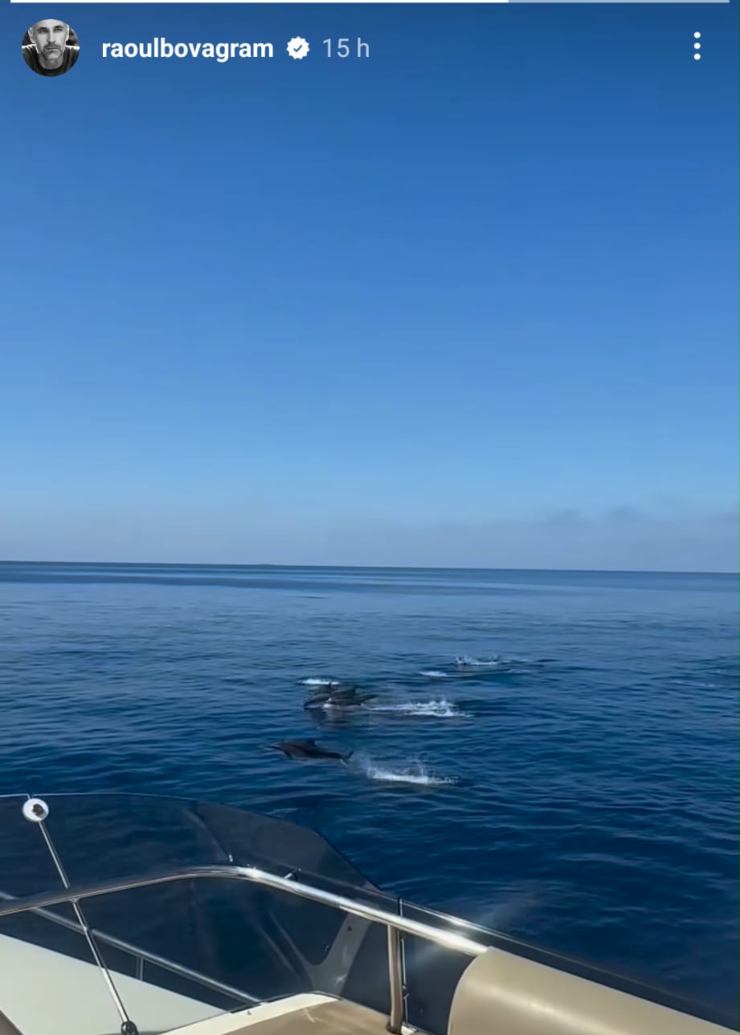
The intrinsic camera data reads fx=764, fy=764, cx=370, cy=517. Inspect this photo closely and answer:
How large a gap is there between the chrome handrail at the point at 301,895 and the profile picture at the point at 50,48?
4.98 m

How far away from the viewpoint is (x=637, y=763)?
20.5 meters

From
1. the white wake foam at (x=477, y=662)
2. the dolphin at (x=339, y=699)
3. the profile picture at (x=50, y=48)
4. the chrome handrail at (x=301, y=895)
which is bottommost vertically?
the white wake foam at (x=477, y=662)

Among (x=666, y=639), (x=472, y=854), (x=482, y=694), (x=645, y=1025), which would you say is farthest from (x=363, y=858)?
(x=666, y=639)

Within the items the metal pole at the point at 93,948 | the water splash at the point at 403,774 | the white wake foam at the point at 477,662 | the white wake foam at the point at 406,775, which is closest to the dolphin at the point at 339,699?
the water splash at the point at 403,774

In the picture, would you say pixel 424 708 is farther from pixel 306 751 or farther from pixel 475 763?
pixel 306 751

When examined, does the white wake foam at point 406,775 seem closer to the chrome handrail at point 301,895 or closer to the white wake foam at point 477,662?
the chrome handrail at point 301,895

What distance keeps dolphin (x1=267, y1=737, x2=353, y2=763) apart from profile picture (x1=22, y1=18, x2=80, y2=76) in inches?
683

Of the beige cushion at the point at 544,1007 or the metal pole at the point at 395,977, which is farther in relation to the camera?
the metal pole at the point at 395,977

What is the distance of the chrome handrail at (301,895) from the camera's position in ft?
11.1

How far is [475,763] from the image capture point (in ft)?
66.3

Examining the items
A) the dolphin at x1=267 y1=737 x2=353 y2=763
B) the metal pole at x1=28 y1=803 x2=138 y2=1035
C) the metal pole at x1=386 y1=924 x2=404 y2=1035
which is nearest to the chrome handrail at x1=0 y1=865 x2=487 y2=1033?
the metal pole at x1=386 y1=924 x2=404 y2=1035

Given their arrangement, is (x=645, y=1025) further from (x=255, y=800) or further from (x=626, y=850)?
(x=255, y=800)

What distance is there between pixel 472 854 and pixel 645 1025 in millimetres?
12065

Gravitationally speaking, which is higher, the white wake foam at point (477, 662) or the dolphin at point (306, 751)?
the dolphin at point (306, 751)
